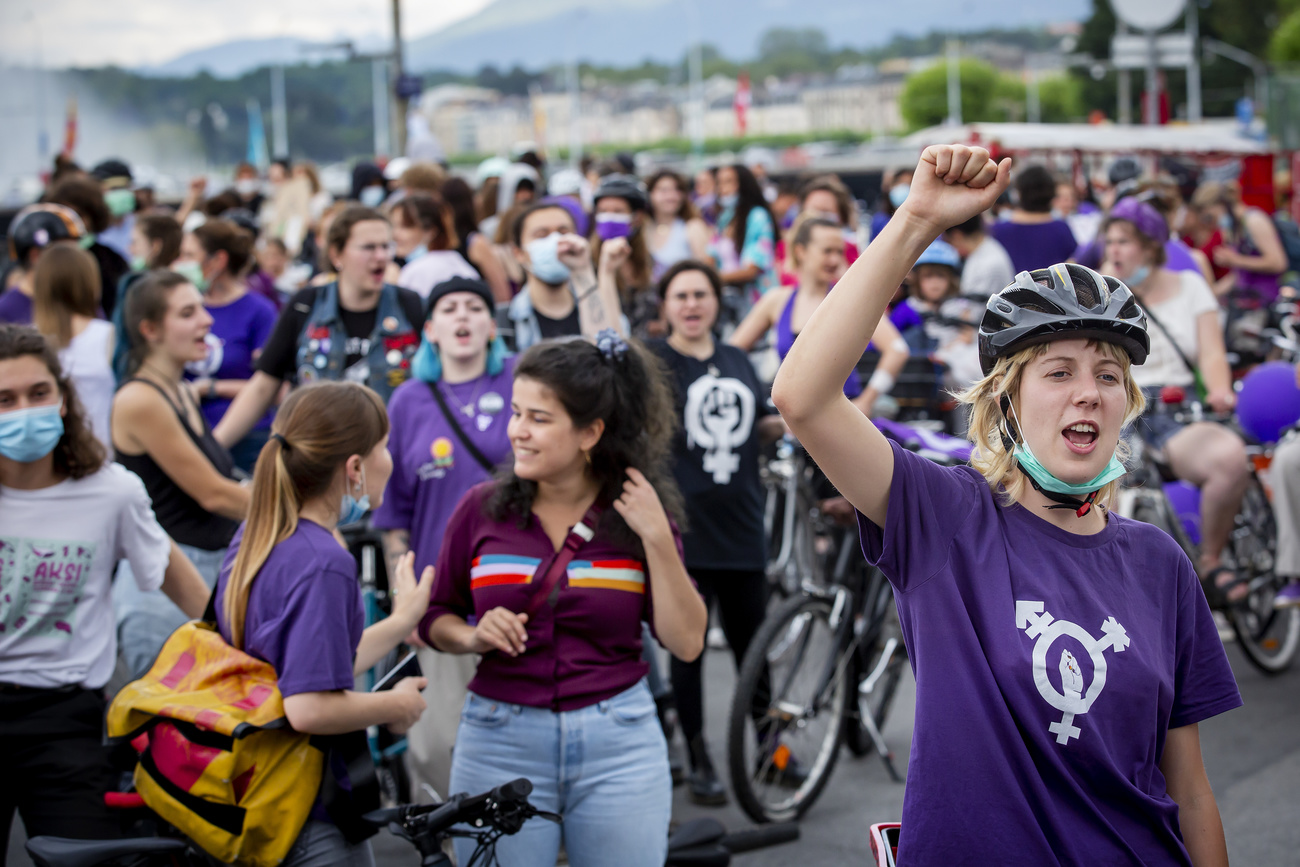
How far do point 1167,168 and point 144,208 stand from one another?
557 inches

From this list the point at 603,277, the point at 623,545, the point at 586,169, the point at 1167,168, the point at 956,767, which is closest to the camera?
the point at 956,767

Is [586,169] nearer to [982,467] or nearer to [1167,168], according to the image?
[1167,168]

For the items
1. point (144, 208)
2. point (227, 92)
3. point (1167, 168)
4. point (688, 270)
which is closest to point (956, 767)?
point (688, 270)

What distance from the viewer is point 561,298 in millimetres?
5543

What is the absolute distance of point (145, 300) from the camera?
178 inches

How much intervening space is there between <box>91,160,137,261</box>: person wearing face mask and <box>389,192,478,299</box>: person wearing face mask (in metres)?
2.18

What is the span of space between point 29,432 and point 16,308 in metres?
3.45

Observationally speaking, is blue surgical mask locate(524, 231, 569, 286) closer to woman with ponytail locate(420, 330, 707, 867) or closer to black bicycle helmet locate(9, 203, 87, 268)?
woman with ponytail locate(420, 330, 707, 867)

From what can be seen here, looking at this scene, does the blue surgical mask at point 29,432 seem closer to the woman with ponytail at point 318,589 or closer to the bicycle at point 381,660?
the woman with ponytail at point 318,589

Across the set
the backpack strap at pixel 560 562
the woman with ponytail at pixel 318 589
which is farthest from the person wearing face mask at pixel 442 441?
the backpack strap at pixel 560 562

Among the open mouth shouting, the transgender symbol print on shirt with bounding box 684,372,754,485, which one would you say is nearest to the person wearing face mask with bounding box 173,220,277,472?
the transgender symbol print on shirt with bounding box 684,372,754,485

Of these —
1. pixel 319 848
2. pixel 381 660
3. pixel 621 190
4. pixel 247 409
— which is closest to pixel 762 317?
pixel 621 190

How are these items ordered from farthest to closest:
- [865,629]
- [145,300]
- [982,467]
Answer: [865,629]
[145,300]
[982,467]

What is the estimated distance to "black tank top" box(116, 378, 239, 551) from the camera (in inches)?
170
